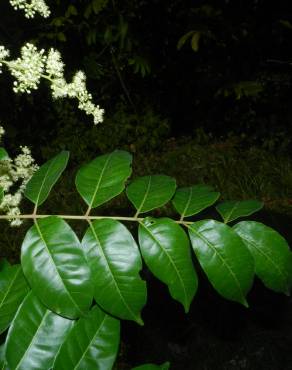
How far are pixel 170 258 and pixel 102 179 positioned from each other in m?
0.23

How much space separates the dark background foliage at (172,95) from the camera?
443 centimetres

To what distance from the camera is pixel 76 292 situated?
692 mm

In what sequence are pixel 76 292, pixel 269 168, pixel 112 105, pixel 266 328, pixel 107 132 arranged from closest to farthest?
pixel 76 292 < pixel 266 328 < pixel 269 168 < pixel 107 132 < pixel 112 105

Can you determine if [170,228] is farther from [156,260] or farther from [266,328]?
[266,328]

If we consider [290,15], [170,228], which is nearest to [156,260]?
[170,228]

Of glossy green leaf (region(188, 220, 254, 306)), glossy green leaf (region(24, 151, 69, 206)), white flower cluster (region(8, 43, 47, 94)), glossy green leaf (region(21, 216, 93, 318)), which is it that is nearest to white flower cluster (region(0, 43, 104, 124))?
white flower cluster (region(8, 43, 47, 94))

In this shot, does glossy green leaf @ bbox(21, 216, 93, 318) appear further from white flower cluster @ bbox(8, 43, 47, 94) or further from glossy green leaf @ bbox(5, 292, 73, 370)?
white flower cluster @ bbox(8, 43, 47, 94)

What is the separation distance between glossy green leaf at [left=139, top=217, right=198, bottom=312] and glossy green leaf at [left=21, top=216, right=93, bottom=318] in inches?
5.0

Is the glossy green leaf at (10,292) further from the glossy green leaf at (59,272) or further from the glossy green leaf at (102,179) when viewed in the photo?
the glossy green leaf at (102,179)

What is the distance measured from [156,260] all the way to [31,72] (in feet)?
2.53

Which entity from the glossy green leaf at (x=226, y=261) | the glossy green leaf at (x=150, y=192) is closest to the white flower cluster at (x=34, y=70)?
the glossy green leaf at (x=150, y=192)

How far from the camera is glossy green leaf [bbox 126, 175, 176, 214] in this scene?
2.82 ft

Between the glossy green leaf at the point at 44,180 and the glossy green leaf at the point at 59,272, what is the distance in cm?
13

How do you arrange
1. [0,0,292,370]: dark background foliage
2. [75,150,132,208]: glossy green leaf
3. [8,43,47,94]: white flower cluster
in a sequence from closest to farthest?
[75,150,132,208]: glossy green leaf < [8,43,47,94]: white flower cluster < [0,0,292,370]: dark background foliage
